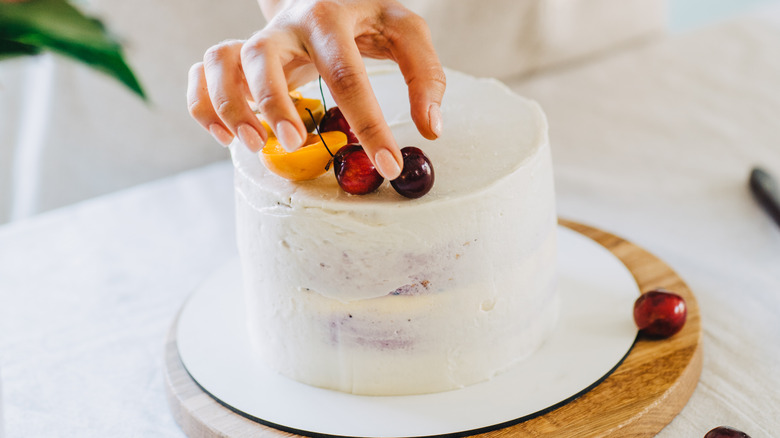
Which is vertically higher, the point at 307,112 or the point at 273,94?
the point at 273,94

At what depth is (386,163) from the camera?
0.96 meters

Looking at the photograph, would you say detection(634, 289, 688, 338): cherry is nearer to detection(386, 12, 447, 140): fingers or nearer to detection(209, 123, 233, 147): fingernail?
detection(386, 12, 447, 140): fingers

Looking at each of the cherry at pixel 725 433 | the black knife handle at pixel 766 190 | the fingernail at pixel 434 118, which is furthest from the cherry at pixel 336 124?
the black knife handle at pixel 766 190

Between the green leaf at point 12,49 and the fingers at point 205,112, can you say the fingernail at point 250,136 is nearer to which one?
the fingers at point 205,112

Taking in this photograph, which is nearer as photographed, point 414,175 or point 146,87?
point 414,175

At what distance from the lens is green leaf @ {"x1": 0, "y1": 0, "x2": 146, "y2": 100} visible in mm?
592

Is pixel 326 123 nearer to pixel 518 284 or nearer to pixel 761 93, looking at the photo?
pixel 518 284

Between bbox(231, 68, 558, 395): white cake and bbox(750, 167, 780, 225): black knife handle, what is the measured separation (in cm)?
63

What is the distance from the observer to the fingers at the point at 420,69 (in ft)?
3.42

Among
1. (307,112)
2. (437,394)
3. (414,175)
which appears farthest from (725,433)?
(307,112)

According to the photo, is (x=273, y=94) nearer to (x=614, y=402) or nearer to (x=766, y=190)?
(x=614, y=402)

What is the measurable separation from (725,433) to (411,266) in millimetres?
452

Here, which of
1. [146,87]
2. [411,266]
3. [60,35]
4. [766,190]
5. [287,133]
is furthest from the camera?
[146,87]

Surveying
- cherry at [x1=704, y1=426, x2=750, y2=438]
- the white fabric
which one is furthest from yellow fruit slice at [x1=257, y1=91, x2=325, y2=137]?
the white fabric
